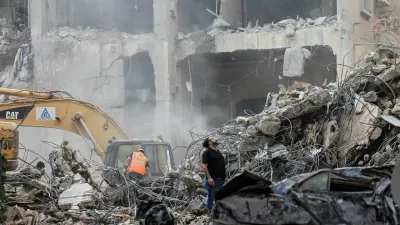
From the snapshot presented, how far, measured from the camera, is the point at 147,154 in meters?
14.4

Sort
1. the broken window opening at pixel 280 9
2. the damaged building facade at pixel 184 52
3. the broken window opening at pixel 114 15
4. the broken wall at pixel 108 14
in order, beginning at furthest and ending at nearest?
1. the broken window opening at pixel 114 15
2. the broken wall at pixel 108 14
3. the broken window opening at pixel 280 9
4. the damaged building facade at pixel 184 52

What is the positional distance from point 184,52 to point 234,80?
3328 millimetres

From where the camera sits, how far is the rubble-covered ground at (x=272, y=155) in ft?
40.9

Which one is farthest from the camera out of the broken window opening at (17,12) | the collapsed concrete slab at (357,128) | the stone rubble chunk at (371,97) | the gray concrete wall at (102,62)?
the broken window opening at (17,12)

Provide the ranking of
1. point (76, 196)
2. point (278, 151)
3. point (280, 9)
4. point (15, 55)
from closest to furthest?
point (76, 196) → point (278, 151) → point (280, 9) → point (15, 55)

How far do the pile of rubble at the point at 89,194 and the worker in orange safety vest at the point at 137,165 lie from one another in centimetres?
18

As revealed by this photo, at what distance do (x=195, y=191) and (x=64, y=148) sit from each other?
10.2ft

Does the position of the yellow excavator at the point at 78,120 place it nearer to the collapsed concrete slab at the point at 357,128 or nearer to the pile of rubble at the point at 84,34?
the collapsed concrete slab at the point at 357,128

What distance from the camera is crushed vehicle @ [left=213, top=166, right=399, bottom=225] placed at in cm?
707

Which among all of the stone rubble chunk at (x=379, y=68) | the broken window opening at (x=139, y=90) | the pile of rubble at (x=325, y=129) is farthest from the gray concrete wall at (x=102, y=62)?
the stone rubble chunk at (x=379, y=68)

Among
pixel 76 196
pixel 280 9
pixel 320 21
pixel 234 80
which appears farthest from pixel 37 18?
pixel 76 196

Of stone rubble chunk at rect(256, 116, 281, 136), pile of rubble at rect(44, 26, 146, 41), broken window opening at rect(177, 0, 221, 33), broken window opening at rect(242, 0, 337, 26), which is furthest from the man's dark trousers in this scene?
broken window opening at rect(242, 0, 337, 26)

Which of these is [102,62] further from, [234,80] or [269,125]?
[269,125]

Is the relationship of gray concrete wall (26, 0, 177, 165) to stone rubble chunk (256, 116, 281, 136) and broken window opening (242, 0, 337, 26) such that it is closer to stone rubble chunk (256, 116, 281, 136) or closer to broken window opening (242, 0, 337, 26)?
broken window opening (242, 0, 337, 26)
